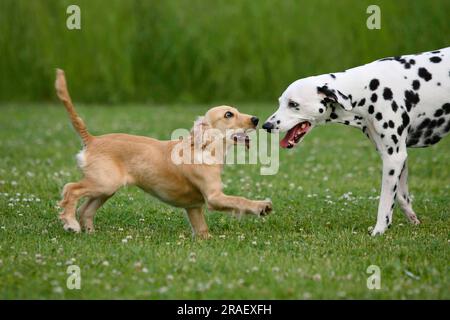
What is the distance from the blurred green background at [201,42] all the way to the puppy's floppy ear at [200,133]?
11987mm

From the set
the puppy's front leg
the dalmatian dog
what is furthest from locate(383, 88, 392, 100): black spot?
the puppy's front leg

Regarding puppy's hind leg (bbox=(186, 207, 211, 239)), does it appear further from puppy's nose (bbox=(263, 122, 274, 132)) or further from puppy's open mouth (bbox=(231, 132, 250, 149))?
puppy's nose (bbox=(263, 122, 274, 132))

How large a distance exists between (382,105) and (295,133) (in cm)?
88

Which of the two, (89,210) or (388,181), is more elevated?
(388,181)

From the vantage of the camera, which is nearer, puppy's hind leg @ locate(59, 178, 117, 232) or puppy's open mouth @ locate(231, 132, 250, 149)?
puppy's hind leg @ locate(59, 178, 117, 232)

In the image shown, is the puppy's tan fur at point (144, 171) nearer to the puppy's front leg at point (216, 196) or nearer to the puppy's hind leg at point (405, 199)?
the puppy's front leg at point (216, 196)

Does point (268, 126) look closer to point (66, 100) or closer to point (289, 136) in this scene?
point (289, 136)

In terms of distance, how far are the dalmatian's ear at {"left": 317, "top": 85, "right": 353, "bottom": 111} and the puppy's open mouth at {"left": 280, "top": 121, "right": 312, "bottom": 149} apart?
36cm

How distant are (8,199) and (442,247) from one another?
4.90m

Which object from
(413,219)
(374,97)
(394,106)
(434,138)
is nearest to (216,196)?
(374,97)

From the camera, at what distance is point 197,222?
24.0ft

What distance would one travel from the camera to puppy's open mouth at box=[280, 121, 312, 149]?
7395mm

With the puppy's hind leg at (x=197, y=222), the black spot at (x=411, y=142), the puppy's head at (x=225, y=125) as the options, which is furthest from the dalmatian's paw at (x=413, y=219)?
the puppy's hind leg at (x=197, y=222)
